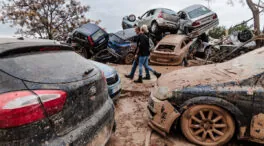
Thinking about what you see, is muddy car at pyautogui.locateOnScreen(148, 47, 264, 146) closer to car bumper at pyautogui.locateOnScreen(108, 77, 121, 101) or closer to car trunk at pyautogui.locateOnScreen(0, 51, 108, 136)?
car bumper at pyautogui.locateOnScreen(108, 77, 121, 101)

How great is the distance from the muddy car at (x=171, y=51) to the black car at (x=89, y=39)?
2870 millimetres

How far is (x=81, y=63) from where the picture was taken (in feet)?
8.27

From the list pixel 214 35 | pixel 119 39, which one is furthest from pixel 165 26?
pixel 214 35

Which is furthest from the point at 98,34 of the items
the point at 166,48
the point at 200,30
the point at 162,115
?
the point at 162,115

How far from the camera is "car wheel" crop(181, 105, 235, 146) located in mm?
3102

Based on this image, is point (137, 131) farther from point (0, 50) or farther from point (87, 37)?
point (87, 37)

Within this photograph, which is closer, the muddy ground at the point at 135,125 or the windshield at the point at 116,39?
the muddy ground at the point at 135,125

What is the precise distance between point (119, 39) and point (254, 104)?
859 centimetres

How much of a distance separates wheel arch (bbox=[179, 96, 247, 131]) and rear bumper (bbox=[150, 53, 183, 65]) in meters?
6.37

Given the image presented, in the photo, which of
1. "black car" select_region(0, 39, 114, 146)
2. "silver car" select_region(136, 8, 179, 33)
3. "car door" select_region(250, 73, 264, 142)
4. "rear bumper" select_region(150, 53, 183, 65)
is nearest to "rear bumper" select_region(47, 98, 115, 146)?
"black car" select_region(0, 39, 114, 146)

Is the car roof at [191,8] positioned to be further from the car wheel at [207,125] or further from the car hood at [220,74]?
the car wheel at [207,125]

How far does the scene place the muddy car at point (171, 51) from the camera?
941cm

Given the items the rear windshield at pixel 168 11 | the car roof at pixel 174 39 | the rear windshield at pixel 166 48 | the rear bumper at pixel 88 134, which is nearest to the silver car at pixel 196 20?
the rear windshield at pixel 168 11

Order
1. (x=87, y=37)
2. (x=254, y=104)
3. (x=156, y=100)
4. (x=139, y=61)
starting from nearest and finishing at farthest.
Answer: (x=254, y=104) → (x=156, y=100) → (x=139, y=61) → (x=87, y=37)
